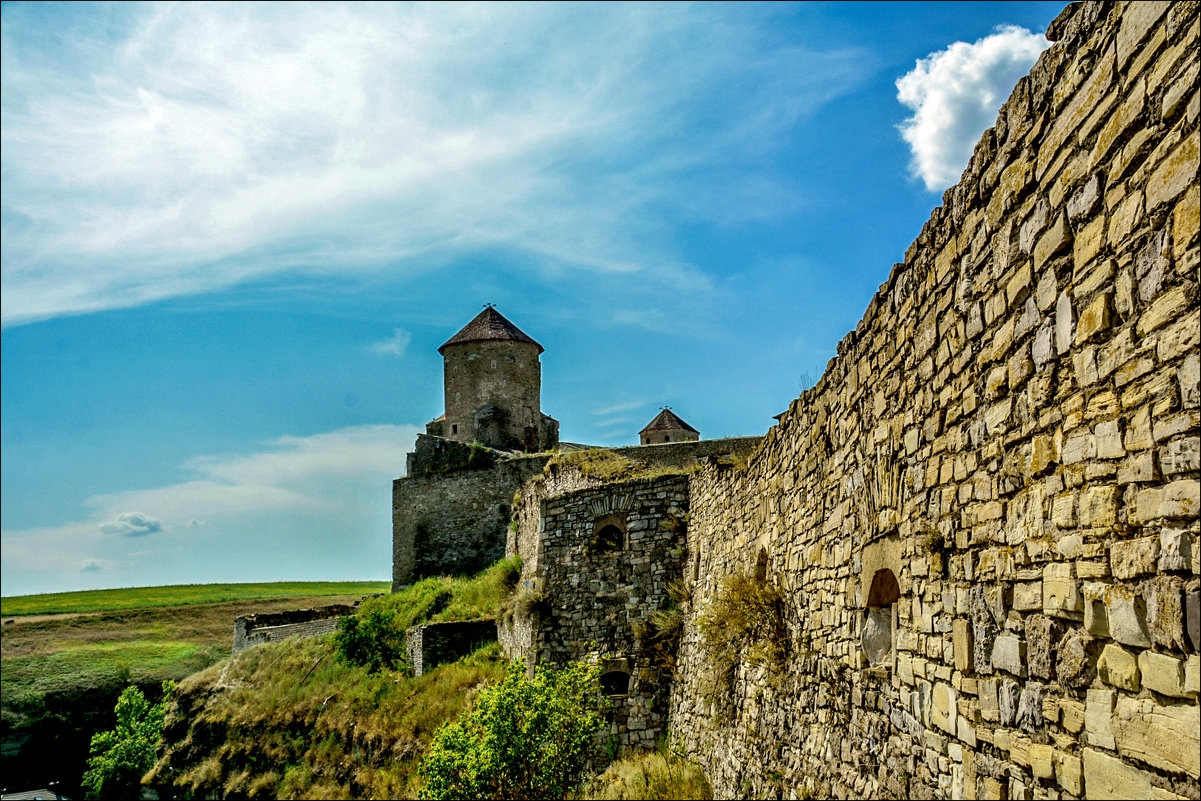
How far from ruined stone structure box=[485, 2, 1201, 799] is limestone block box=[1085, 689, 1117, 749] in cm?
1

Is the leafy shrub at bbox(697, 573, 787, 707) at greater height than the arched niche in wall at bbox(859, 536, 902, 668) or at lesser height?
lesser

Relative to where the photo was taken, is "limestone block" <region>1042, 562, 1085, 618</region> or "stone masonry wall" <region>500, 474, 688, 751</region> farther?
"stone masonry wall" <region>500, 474, 688, 751</region>

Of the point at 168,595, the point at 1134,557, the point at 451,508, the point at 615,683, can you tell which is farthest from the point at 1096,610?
the point at 168,595

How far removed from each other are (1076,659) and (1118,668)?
256 mm

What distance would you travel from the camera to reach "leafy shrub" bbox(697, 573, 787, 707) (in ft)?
25.6

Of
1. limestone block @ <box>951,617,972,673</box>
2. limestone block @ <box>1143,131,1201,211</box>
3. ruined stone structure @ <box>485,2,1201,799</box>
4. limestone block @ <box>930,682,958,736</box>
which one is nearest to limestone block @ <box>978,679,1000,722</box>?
ruined stone structure @ <box>485,2,1201,799</box>

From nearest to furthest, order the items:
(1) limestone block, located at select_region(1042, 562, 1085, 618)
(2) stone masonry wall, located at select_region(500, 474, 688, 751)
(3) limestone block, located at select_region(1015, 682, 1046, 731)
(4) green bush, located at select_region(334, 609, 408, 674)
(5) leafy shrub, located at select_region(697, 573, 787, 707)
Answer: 1. (1) limestone block, located at select_region(1042, 562, 1085, 618)
2. (3) limestone block, located at select_region(1015, 682, 1046, 731)
3. (5) leafy shrub, located at select_region(697, 573, 787, 707)
4. (2) stone masonry wall, located at select_region(500, 474, 688, 751)
5. (4) green bush, located at select_region(334, 609, 408, 674)

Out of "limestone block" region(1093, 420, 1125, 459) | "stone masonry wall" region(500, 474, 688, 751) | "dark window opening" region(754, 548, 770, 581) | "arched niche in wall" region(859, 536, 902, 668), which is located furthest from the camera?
"stone masonry wall" region(500, 474, 688, 751)

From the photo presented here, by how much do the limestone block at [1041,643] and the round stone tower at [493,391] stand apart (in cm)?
3427

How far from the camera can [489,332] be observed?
3912 centimetres

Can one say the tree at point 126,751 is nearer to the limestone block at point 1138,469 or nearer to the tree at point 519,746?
the tree at point 519,746

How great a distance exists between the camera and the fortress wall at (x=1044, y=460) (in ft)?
9.02

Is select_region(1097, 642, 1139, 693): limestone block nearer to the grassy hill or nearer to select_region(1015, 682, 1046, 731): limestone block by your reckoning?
select_region(1015, 682, 1046, 731): limestone block

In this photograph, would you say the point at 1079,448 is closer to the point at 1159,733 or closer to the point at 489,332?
the point at 1159,733
